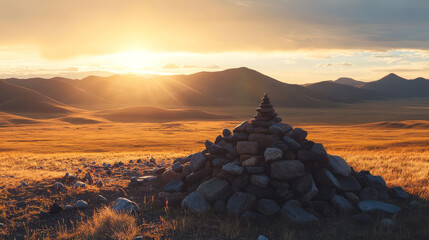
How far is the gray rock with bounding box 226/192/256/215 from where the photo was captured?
990cm

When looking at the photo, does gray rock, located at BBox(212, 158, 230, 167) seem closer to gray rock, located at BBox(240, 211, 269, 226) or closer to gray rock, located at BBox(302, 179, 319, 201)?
gray rock, located at BBox(240, 211, 269, 226)

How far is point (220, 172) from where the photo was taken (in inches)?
457

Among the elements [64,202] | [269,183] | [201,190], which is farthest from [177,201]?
[64,202]

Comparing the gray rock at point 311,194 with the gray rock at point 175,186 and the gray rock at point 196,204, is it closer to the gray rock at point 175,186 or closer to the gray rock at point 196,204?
the gray rock at point 196,204

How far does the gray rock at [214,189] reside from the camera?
10680 millimetres

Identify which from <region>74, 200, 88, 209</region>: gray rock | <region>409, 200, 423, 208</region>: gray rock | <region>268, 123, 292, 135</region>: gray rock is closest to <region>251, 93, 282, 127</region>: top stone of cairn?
<region>268, 123, 292, 135</region>: gray rock

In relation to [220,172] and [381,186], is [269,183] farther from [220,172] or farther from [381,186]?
[381,186]

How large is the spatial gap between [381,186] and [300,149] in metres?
3.48

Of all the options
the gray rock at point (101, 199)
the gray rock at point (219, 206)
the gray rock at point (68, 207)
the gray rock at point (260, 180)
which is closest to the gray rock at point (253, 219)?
the gray rock at point (219, 206)

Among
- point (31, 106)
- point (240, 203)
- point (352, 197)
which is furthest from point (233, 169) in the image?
point (31, 106)

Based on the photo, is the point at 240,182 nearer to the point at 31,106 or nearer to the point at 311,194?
the point at 311,194

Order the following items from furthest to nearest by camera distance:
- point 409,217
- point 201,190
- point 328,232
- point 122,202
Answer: point 201,190, point 122,202, point 409,217, point 328,232

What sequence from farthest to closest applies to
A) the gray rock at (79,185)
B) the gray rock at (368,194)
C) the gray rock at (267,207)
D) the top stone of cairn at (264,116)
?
1. the top stone of cairn at (264,116)
2. the gray rock at (79,185)
3. the gray rock at (368,194)
4. the gray rock at (267,207)

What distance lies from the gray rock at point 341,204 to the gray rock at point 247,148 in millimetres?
3222
